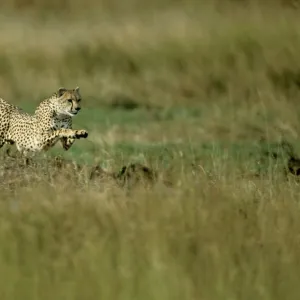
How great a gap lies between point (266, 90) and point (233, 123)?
208 centimetres

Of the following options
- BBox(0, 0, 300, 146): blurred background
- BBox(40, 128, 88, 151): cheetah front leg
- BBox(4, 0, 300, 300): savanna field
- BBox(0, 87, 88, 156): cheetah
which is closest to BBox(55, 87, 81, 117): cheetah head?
BBox(0, 87, 88, 156): cheetah

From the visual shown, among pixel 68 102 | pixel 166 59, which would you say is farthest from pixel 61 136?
pixel 166 59

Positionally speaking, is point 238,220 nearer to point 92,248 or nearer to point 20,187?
point 92,248

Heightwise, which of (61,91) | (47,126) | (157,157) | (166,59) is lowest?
(157,157)

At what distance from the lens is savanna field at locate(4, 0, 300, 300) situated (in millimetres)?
6637

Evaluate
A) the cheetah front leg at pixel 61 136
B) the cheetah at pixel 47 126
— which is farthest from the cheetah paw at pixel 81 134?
the cheetah at pixel 47 126

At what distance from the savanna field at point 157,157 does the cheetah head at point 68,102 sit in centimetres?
33

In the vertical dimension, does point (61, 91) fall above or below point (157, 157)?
above

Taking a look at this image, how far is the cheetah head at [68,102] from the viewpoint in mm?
9695

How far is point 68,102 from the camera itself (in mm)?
9836

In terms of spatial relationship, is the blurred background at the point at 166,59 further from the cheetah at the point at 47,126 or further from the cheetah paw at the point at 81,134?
the cheetah paw at the point at 81,134

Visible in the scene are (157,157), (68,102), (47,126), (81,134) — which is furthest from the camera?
(47,126)

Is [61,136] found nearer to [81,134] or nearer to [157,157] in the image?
[81,134]

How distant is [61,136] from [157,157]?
65 centimetres
